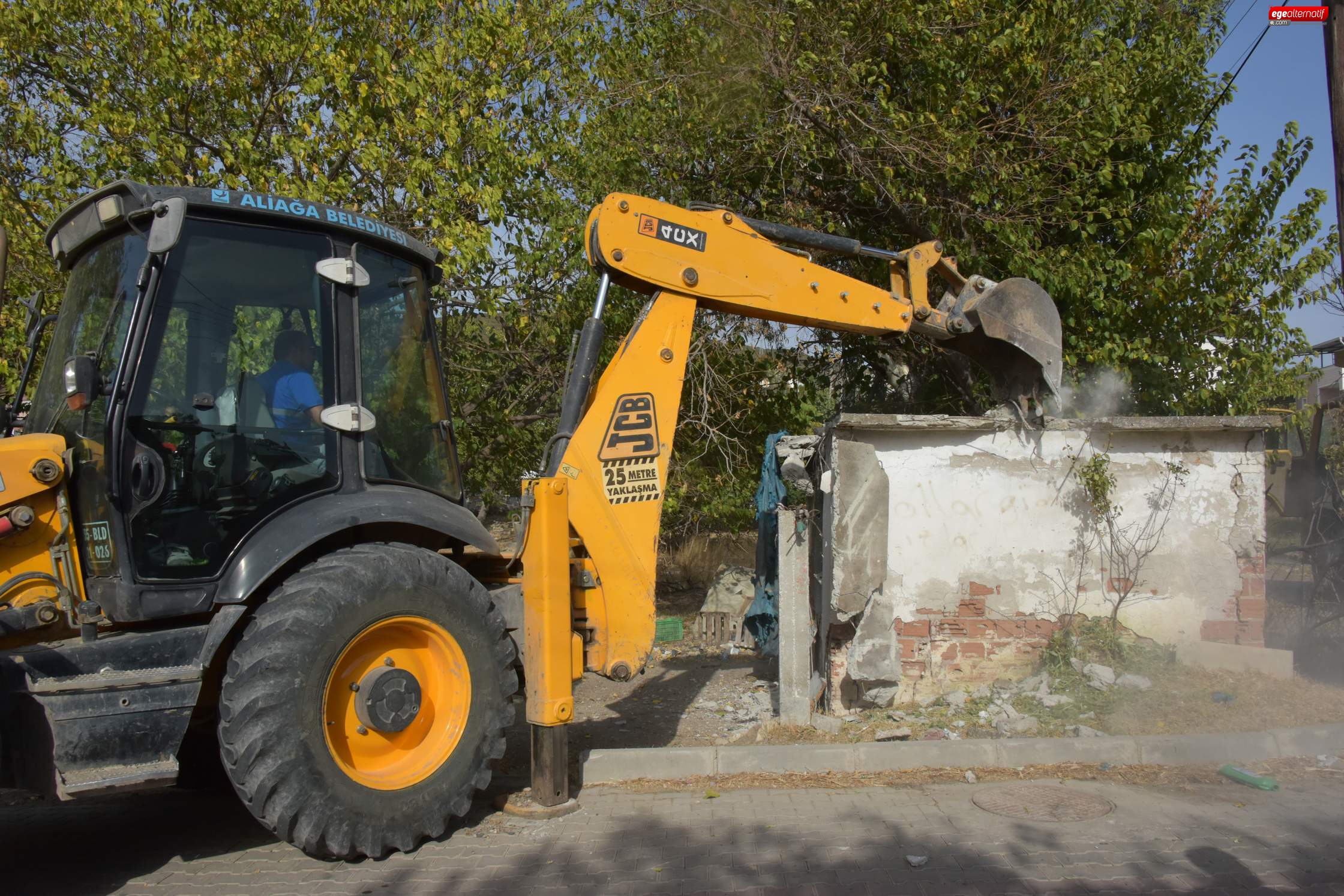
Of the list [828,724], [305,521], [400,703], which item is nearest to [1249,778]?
[828,724]

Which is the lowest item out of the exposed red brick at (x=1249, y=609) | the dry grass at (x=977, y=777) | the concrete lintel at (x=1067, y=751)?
the dry grass at (x=977, y=777)

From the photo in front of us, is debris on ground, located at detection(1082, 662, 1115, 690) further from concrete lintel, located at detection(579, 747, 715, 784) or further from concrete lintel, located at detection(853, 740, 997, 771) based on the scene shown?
concrete lintel, located at detection(579, 747, 715, 784)

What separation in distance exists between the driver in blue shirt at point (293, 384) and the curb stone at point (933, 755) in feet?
8.64

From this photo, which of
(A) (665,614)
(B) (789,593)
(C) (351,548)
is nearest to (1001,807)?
(B) (789,593)

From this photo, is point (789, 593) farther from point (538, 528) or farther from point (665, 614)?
point (665, 614)

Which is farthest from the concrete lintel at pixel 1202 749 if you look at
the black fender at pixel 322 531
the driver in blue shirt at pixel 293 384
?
the driver in blue shirt at pixel 293 384

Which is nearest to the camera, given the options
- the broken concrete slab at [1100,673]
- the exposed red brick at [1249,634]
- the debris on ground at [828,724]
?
the debris on ground at [828,724]

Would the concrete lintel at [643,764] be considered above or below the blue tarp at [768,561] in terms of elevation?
below

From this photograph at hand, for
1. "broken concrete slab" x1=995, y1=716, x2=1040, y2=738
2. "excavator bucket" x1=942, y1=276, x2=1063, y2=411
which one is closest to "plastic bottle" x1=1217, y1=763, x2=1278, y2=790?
"broken concrete slab" x1=995, y1=716, x2=1040, y2=738

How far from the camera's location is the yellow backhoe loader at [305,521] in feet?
13.5

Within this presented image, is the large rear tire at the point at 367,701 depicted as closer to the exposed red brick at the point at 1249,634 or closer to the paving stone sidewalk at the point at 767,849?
the paving stone sidewalk at the point at 767,849

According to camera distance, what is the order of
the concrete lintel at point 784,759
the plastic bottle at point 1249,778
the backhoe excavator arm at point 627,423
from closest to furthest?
the backhoe excavator arm at point 627,423 → the plastic bottle at point 1249,778 → the concrete lintel at point 784,759

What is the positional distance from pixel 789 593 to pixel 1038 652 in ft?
6.96

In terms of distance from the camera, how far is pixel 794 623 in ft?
22.5
